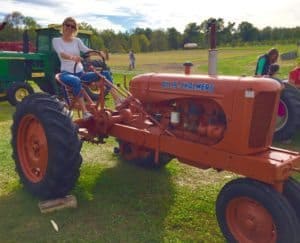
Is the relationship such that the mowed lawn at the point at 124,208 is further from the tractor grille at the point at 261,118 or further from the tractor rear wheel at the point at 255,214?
the tractor grille at the point at 261,118

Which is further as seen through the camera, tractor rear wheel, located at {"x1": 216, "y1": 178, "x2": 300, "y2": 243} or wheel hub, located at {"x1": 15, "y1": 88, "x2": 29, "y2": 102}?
wheel hub, located at {"x1": 15, "y1": 88, "x2": 29, "y2": 102}

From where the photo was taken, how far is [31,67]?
11773mm

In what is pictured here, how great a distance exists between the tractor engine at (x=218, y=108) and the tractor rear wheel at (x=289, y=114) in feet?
10.2

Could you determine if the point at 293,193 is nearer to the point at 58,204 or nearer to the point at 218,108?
the point at 218,108

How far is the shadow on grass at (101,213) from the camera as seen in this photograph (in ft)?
11.4

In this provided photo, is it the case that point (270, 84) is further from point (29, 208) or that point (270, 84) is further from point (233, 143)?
point (29, 208)

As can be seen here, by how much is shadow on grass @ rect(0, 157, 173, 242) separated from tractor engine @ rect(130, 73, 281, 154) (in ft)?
2.80

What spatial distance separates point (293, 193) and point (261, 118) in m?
0.64

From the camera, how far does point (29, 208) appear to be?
13.2 ft

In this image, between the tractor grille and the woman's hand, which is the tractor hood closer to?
the tractor grille

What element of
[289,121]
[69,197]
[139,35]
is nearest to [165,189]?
[69,197]

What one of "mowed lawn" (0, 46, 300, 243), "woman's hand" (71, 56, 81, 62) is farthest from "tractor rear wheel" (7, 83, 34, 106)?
"woman's hand" (71, 56, 81, 62)

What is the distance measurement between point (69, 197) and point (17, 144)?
3.18 feet

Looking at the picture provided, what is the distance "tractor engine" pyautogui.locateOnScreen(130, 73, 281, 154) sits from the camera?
3234 millimetres
